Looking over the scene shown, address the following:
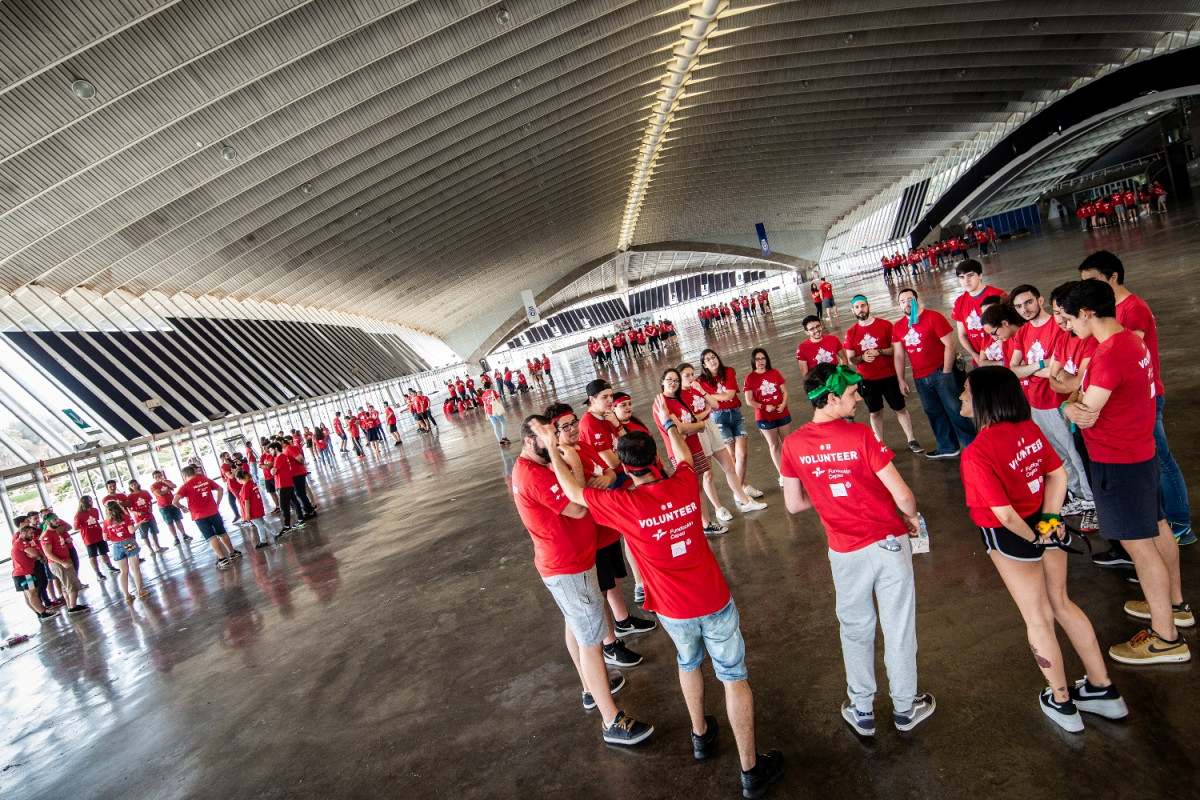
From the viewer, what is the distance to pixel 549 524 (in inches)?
153

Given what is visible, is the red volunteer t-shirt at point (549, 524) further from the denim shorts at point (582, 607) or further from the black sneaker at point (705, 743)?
the black sneaker at point (705, 743)

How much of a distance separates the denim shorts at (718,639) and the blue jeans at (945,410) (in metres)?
3.97

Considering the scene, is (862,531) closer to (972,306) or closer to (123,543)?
(972,306)

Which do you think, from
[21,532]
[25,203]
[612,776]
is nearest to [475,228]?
[25,203]

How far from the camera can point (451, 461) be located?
54.4ft

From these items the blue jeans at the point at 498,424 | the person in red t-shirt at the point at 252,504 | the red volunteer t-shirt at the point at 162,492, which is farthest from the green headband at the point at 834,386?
the red volunteer t-shirt at the point at 162,492

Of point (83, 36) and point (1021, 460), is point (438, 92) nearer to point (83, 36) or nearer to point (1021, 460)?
point (83, 36)

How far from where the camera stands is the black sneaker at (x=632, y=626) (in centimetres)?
504

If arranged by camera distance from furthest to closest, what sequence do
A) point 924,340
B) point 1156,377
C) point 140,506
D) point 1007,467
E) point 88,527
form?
point 88,527
point 140,506
point 924,340
point 1156,377
point 1007,467

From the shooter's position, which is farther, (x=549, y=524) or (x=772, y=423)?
(x=772, y=423)

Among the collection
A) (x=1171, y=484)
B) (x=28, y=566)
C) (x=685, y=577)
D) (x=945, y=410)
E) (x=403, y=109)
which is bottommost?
(x=1171, y=484)

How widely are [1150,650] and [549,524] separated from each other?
2.85 meters

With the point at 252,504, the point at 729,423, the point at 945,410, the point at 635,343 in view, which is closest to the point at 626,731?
the point at 729,423

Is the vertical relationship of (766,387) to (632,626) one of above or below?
above
